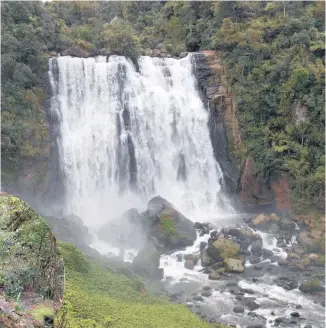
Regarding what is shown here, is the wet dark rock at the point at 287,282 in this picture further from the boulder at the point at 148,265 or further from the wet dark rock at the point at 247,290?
the boulder at the point at 148,265

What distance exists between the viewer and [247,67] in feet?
111

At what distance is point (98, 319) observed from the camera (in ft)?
42.9

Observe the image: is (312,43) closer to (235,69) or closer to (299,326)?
(235,69)

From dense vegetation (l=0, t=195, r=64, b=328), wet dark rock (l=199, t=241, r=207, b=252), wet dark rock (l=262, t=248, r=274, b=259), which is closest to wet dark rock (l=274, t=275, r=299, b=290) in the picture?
wet dark rock (l=262, t=248, r=274, b=259)

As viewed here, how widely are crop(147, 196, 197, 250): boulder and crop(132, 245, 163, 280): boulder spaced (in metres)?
2.83

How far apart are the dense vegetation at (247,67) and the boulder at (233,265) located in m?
8.63

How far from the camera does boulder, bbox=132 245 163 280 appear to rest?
21.6 meters

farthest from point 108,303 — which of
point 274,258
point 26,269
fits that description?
point 274,258

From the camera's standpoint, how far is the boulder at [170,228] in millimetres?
25078

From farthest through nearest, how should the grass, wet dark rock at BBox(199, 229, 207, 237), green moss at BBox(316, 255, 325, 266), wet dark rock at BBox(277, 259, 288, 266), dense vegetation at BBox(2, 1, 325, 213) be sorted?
1. dense vegetation at BBox(2, 1, 325, 213)
2. wet dark rock at BBox(199, 229, 207, 237)
3. wet dark rock at BBox(277, 259, 288, 266)
4. green moss at BBox(316, 255, 325, 266)
5. the grass

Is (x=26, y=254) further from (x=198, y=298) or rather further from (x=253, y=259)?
(x=253, y=259)

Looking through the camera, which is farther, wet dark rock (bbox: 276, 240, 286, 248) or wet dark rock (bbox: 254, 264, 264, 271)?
wet dark rock (bbox: 276, 240, 286, 248)

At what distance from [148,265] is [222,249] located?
15.0ft

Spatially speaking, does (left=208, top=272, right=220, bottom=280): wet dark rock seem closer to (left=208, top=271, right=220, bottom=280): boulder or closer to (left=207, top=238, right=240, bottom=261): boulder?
(left=208, top=271, right=220, bottom=280): boulder
